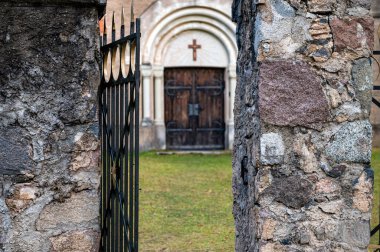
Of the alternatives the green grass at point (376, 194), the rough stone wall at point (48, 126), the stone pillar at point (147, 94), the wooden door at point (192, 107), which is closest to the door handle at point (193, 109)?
the wooden door at point (192, 107)

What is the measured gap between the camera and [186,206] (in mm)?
7617

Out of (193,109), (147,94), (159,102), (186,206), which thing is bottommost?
(186,206)

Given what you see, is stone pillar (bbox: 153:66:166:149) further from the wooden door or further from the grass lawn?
the grass lawn

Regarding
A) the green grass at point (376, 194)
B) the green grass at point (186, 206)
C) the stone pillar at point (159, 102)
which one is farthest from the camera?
the stone pillar at point (159, 102)

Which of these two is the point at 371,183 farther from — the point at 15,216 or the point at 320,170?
the point at 15,216

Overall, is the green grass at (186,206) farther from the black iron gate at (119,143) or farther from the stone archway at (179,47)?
the black iron gate at (119,143)

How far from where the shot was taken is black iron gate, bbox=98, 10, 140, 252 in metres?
2.98

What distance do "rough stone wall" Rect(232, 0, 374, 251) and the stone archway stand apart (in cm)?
1087

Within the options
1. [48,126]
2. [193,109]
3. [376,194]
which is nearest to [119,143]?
[48,126]

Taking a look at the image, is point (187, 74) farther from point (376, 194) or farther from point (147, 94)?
point (376, 194)

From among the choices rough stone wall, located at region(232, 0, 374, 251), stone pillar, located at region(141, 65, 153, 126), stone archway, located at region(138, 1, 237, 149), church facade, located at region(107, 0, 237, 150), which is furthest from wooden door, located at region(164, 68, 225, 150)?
rough stone wall, located at region(232, 0, 374, 251)

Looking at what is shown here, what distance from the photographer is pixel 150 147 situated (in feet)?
46.0

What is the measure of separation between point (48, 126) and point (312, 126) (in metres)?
1.31

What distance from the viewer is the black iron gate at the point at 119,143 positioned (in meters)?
2.98
